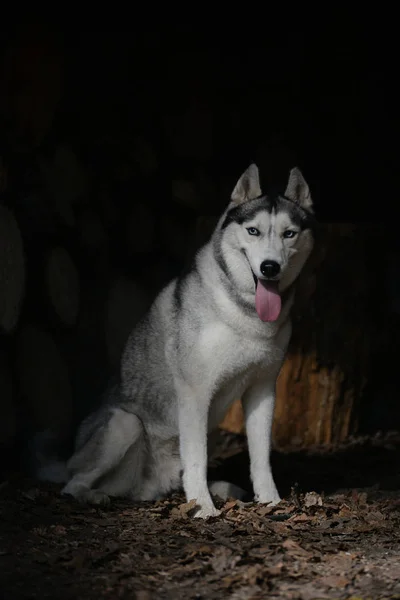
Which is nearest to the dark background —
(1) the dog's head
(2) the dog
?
(2) the dog

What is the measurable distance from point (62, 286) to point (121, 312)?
82 cm

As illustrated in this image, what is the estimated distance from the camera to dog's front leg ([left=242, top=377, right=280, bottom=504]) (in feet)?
15.2

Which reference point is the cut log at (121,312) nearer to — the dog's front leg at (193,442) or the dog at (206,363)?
the dog at (206,363)

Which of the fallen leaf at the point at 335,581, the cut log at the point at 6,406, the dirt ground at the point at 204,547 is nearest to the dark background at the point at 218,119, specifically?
the cut log at the point at 6,406

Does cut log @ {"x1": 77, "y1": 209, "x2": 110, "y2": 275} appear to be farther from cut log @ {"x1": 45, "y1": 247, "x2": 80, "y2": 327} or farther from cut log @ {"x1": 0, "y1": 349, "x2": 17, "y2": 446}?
cut log @ {"x1": 0, "y1": 349, "x2": 17, "y2": 446}

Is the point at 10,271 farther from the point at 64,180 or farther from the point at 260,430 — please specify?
the point at 260,430

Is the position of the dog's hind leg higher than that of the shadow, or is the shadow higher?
the dog's hind leg

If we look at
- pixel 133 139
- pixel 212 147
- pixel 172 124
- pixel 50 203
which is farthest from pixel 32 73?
pixel 212 147

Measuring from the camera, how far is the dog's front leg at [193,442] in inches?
173

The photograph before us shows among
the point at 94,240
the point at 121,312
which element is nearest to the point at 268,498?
the point at 121,312

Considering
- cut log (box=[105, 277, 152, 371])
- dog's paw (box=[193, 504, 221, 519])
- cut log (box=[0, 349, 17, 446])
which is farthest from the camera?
cut log (box=[105, 277, 152, 371])

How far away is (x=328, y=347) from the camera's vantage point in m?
6.08

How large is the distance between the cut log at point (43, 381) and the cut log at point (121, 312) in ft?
→ 1.66

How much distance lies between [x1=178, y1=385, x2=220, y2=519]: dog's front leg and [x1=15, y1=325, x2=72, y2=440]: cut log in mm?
1021
